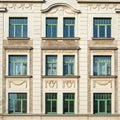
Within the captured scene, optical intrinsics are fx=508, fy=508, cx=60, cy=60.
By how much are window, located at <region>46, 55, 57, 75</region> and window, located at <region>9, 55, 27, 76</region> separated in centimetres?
134

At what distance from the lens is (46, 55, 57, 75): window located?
3055 centimetres

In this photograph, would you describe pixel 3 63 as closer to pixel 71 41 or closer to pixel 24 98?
pixel 24 98

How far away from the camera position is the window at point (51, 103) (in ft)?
99.2

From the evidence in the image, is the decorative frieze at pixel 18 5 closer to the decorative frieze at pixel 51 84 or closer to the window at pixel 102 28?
the window at pixel 102 28

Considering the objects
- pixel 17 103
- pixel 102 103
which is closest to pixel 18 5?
pixel 17 103

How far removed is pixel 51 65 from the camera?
30594 mm

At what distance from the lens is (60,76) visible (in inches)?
1192

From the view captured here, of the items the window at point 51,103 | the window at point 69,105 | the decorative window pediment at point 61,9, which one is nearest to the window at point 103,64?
the window at point 69,105

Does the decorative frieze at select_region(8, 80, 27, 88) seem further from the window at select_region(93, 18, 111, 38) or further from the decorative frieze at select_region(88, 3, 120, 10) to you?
the decorative frieze at select_region(88, 3, 120, 10)

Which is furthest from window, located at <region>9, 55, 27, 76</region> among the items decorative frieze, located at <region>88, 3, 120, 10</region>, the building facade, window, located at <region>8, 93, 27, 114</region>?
decorative frieze, located at <region>88, 3, 120, 10</region>

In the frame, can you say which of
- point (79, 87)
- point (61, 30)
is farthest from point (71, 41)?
point (79, 87)

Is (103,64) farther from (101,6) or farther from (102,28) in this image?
(101,6)

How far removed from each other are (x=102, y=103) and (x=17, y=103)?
5072 mm

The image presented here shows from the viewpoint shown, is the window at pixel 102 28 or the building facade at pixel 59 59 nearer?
the building facade at pixel 59 59
